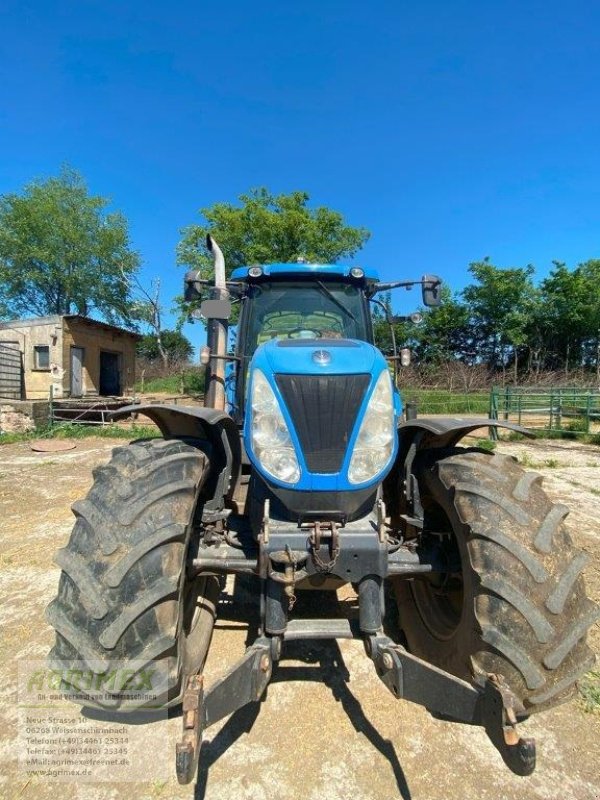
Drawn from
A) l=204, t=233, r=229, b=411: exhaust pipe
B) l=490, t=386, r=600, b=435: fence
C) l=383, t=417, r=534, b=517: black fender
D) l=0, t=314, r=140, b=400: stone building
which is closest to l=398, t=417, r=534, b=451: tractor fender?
l=383, t=417, r=534, b=517: black fender

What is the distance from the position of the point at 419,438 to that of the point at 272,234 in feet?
67.8

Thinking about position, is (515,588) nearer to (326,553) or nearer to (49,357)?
(326,553)

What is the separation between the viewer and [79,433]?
12367 millimetres

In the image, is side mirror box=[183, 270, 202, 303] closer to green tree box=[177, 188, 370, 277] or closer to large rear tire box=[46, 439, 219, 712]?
large rear tire box=[46, 439, 219, 712]

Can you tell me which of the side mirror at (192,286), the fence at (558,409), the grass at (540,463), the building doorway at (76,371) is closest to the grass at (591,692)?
the side mirror at (192,286)

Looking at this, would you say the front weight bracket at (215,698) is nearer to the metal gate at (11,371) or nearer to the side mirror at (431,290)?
the side mirror at (431,290)

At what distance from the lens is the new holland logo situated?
2.08 meters

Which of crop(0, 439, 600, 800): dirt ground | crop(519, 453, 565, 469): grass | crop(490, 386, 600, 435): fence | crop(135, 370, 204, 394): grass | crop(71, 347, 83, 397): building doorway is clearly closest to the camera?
crop(0, 439, 600, 800): dirt ground

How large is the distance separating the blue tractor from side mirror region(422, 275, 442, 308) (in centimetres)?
132

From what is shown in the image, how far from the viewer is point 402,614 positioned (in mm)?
2844

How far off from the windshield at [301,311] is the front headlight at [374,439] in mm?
1467

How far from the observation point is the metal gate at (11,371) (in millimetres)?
16062

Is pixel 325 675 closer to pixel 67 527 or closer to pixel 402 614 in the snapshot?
pixel 402 614

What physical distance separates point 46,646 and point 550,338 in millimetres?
34793
